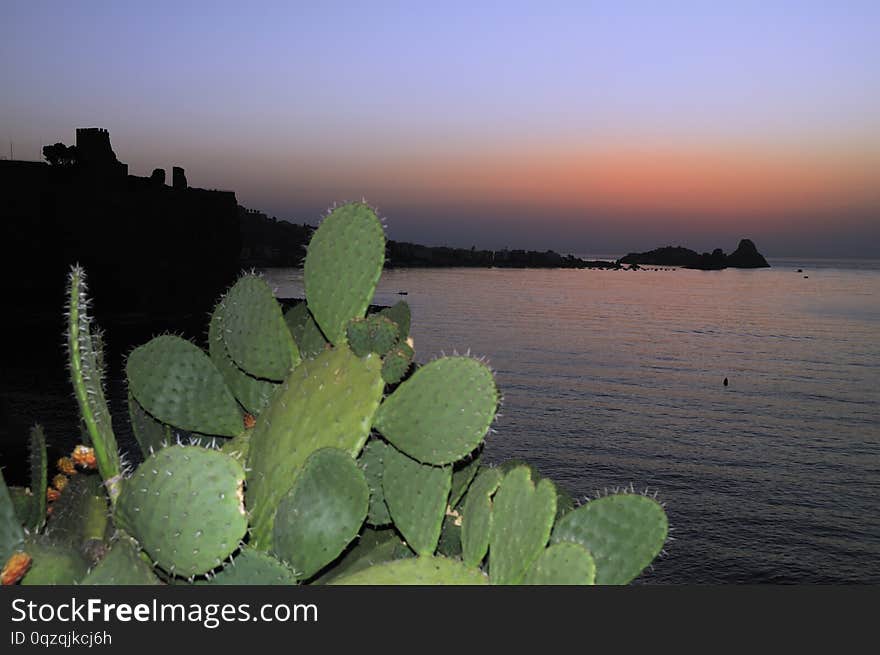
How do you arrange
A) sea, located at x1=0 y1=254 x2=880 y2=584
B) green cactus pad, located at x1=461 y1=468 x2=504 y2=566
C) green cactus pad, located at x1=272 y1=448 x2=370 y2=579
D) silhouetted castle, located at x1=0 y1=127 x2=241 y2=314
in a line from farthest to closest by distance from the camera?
silhouetted castle, located at x1=0 y1=127 x2=241 y2=314 < sea, located at x1=0 y1=254 x2=880 y2=584 < green cactus pad, located at x1=461 y1=468 x2=504 y2=566 < green cactus pad, located at x1=272 y1=448 x2=370 y2=579

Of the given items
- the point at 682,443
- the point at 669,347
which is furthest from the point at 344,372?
the point at 669,347

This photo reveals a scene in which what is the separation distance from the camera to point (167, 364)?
6.74 ft

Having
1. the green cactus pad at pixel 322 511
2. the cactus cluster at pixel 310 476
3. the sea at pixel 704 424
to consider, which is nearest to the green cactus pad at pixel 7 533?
the cactus cluster at pixel 310 476

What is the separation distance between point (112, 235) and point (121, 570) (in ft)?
250

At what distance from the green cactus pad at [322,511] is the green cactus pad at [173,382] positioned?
26.0 inches

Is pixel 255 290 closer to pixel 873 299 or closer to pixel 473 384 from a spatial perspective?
pixel 473 384

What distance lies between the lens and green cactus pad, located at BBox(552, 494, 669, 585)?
1729mm

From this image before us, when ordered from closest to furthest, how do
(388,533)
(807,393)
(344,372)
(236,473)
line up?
(236,473)
(344,372)
(388,533)
(807,393)

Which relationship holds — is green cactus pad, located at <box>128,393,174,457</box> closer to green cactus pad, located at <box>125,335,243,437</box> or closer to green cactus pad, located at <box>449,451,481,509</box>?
green cactus pad, located at <box>125,335,243,437</box>

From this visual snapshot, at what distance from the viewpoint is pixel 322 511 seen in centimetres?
149

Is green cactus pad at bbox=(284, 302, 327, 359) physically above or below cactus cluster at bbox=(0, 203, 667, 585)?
above

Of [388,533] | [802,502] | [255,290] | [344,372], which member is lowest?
[802,502]

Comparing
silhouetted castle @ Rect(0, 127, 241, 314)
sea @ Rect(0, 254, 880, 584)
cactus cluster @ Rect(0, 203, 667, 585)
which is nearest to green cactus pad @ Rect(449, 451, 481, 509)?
cactus cluster @ Rect(0, 203, 667, 585)

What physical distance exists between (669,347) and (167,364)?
104m
